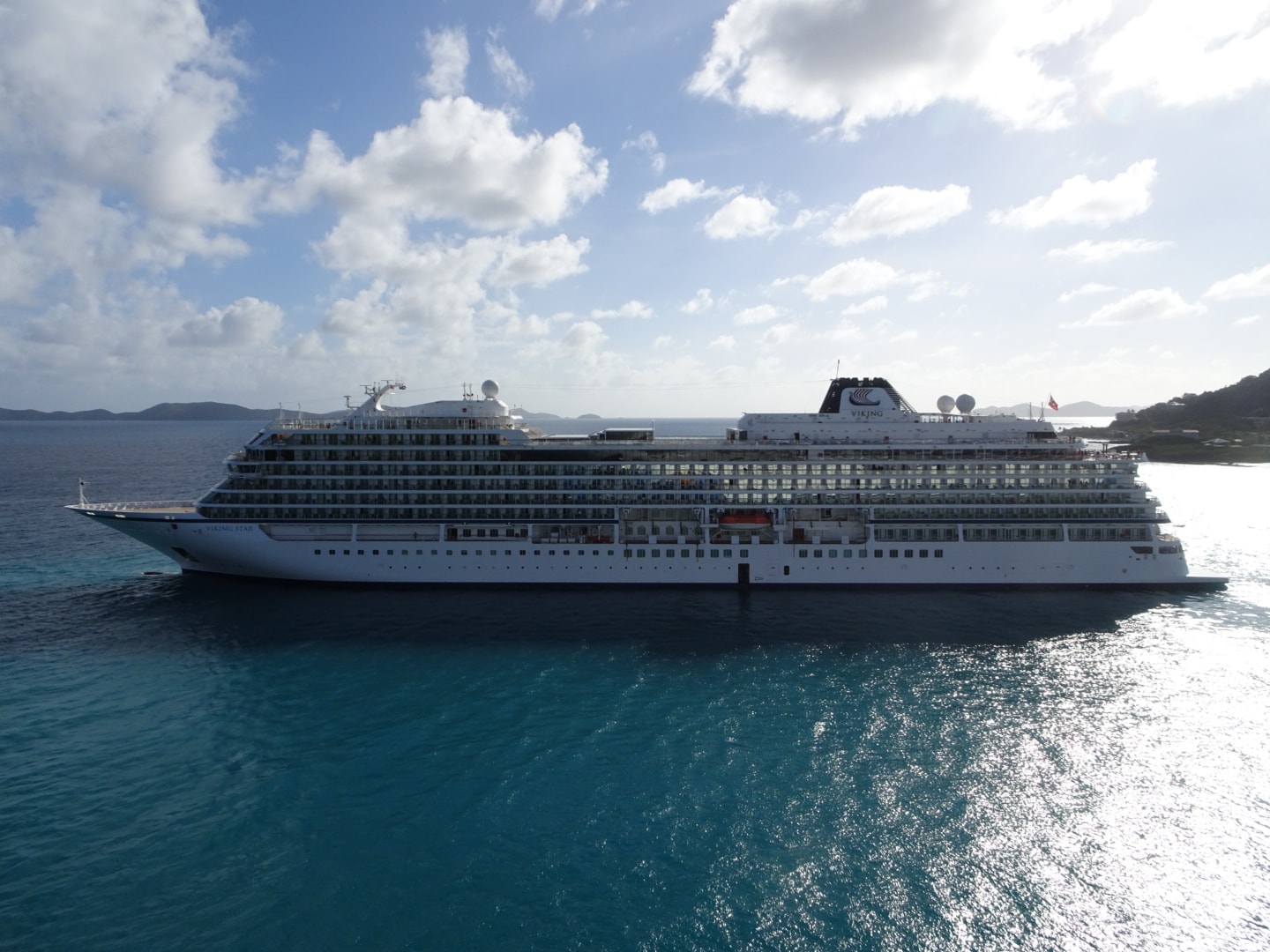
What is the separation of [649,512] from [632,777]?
1024 inches

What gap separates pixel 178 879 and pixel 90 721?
1288 centimetres

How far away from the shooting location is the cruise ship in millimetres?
45812

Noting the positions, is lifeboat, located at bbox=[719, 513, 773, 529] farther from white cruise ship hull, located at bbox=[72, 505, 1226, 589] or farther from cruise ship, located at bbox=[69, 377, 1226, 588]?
white cruise ship hull, located at bbox=[72, 505, 1226, 589]

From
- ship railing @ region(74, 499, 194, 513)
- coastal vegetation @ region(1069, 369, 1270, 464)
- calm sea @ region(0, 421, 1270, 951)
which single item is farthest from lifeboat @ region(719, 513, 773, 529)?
coastal vegetation @ region(1069, 369, 1270, 464)

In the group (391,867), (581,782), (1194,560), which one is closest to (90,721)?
(391,867)

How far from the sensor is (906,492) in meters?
47.1

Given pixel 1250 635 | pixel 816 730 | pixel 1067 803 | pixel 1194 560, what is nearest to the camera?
pixel 1067 803

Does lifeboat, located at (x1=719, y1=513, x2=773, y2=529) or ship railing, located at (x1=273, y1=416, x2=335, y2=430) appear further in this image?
ship railing, located at (x1=273, y1=416, x2=335, y2=430)

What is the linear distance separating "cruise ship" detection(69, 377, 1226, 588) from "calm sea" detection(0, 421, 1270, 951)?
4.54 meters

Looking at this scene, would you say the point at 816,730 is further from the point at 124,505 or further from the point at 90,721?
the point at 124,505

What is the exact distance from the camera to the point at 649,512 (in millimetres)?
48344

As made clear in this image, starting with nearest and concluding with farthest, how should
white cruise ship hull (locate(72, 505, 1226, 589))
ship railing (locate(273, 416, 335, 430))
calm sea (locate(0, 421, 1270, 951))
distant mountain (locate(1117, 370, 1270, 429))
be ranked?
calm sea (locate(0, 421, 1270, 951)), white cruise ship hull (locate(72, 505, 1226, 589)), ship railing (locate(273, 416, 335, 430)), distant mountain (locate(1117, 370, 1270, 429))

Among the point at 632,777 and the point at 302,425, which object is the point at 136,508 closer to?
the point at 302,425

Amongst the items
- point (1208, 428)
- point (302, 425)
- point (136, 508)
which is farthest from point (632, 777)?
point (1208, 428)
